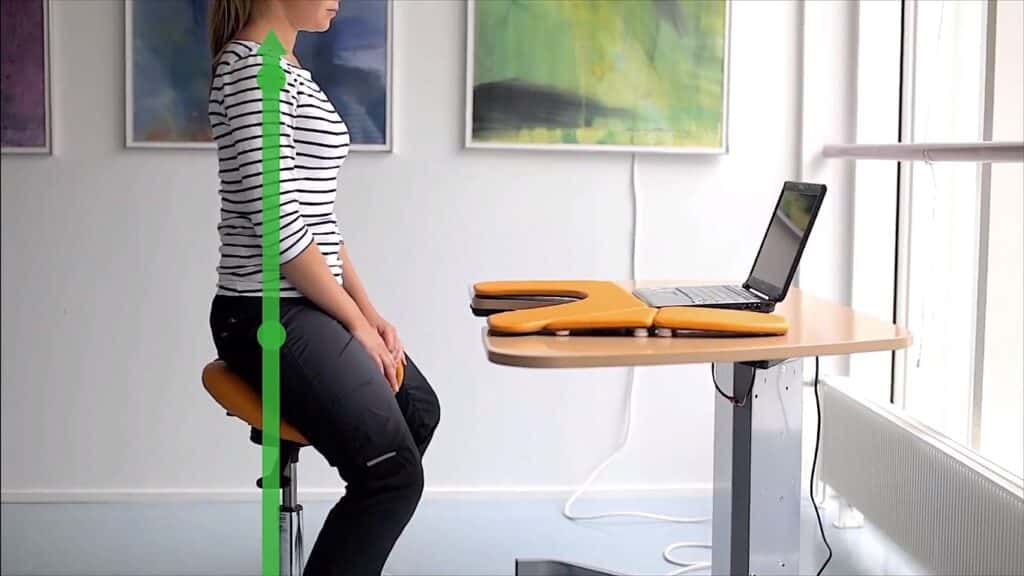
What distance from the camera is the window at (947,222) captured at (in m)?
2.33

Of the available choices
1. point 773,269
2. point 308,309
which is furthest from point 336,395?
point 773,269

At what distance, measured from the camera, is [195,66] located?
3.06 meters

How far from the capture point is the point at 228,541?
286 cm

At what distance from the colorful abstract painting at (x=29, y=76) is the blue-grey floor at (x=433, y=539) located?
2.88 ft

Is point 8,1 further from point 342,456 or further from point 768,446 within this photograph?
point 768,446

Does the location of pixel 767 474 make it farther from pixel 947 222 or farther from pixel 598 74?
pixel 598 74

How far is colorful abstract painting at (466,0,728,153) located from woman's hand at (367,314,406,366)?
1179mm

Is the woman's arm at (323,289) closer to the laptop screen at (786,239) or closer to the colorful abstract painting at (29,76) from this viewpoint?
the laptop screen at (786,239)

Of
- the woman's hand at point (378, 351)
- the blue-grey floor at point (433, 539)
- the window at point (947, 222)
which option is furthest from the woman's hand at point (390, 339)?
the window at point (947, 222)

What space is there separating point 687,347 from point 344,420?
466mm

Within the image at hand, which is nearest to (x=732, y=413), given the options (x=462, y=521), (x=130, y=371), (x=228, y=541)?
(x=462, y=521)

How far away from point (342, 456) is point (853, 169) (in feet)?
6.47

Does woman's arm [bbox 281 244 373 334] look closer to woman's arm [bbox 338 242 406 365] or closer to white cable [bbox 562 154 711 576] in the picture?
woman's arm [bbox 338 242 406 365]

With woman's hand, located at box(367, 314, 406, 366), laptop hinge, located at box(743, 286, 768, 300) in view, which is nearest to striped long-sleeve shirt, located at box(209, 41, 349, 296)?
woman's hand, located at box(367, 314, 406, 366)
